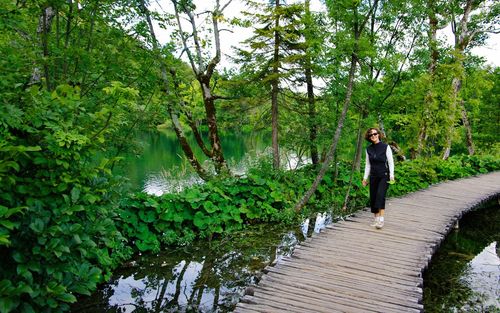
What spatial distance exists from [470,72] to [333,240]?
1180cm

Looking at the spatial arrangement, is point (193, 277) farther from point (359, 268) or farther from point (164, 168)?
point (164, 168)

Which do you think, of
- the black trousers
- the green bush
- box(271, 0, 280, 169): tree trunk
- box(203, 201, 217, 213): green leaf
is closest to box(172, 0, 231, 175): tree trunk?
box(271, 0, 280, 169): tree trunk

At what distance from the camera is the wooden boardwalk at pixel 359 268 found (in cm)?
434

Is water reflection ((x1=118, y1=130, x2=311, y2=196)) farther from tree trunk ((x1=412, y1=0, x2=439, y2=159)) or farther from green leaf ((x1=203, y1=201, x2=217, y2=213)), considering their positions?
tree trunk ((x1=412, y1=0, x2=439, y2=159))

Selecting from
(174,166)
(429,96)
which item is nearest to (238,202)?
(174,166)

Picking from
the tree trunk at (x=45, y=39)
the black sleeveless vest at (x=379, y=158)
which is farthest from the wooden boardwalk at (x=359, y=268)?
the tree trunk at (x=45, y=39)

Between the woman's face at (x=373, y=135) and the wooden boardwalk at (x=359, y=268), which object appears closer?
the wooden boardwalk at (x=359, y=268)

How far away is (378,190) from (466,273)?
2.36 metres

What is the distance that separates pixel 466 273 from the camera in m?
6.95

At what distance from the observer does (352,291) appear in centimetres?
462

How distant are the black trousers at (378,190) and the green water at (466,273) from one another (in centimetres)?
153

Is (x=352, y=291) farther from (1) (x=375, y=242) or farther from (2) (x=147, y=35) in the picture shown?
(2) (x=147, y=35)

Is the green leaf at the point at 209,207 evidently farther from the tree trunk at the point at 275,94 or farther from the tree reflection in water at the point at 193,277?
the tree trunk at the point at 275,94

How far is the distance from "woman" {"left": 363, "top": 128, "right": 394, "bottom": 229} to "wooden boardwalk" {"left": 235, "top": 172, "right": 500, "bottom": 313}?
73 cm
